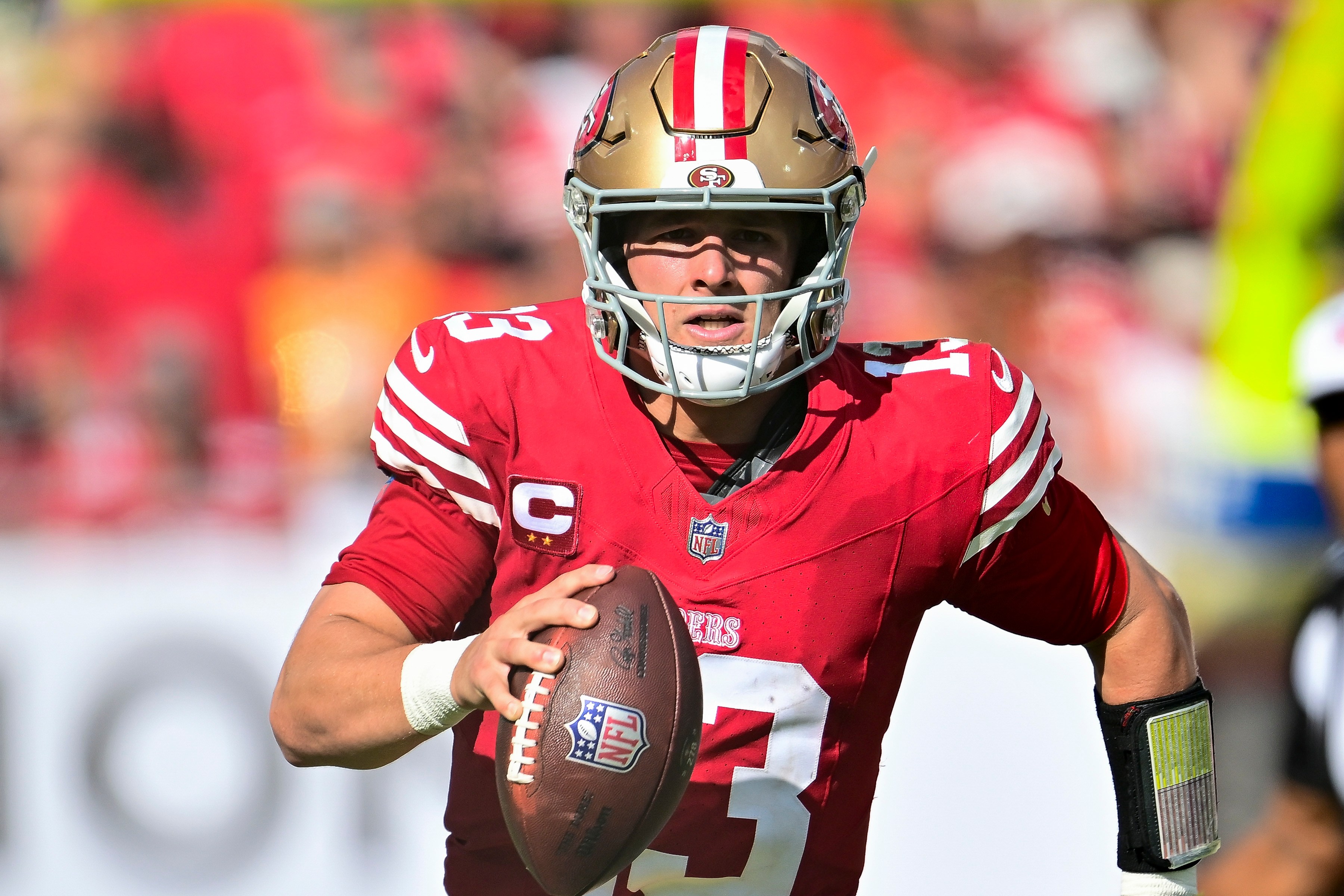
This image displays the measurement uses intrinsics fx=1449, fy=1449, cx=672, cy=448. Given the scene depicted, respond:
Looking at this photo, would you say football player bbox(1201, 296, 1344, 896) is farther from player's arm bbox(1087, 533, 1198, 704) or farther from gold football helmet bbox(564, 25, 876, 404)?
gold football helmet bbox(564, 25, 876, 404)

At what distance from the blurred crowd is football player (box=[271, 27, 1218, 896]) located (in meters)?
2.45

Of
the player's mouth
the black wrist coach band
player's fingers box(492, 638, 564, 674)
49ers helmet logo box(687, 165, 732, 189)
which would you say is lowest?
the black wrist coach band

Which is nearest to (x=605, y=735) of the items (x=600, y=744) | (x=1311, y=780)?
(x=600, y=744)

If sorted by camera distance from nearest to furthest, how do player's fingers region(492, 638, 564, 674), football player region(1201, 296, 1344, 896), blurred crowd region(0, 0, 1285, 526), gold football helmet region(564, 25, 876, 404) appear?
player's fingers region(492, 638, 564, 674), gold football helmet region(564, 25, 876, 404), football player region(1201, 296, 1344, 896), blurred crowd region(0, 0, 1285, 526)

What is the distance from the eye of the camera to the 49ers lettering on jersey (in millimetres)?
2027

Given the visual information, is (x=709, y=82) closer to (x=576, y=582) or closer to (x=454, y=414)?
(x=454, y=414)

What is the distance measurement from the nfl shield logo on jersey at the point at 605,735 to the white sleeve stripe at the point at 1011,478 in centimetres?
65

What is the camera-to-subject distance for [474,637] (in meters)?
1.77

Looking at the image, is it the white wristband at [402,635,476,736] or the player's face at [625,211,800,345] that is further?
the player's face at [625,211,800,345]

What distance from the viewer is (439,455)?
205 cm

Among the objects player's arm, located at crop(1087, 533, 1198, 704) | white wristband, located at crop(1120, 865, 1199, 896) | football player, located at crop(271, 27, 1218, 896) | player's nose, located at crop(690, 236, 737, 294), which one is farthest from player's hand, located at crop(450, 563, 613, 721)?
white wristband, located at crop(1120, 865, 1199, 896)

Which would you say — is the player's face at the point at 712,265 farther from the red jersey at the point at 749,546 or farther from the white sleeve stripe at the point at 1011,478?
the white sleeve stripe at the point at 1011,478

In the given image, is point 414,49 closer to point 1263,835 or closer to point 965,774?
point 965,774

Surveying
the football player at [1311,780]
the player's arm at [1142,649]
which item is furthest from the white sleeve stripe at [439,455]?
the football player at [1311,780]
